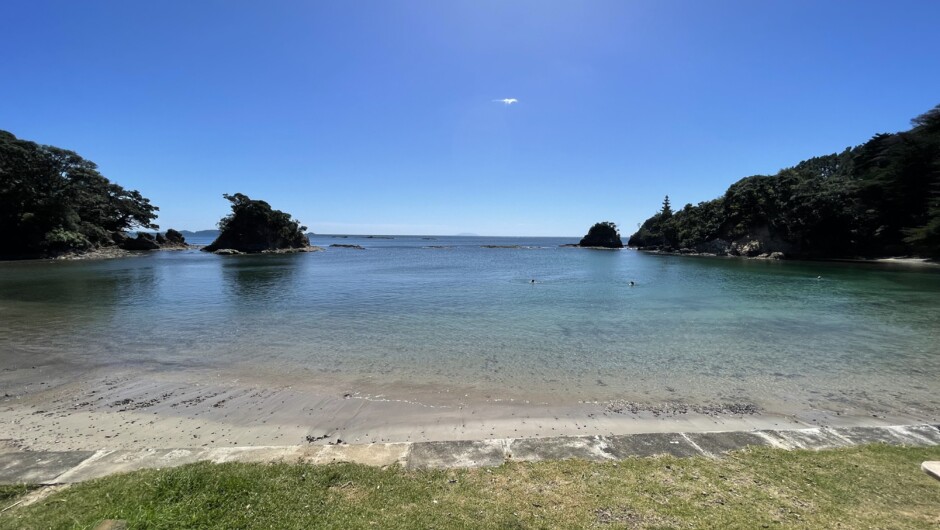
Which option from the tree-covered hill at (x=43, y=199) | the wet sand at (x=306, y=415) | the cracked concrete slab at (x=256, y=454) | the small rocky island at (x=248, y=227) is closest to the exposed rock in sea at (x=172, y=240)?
the small rocky island at (x=248, y=227)

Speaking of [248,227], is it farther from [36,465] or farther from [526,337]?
[36,465]

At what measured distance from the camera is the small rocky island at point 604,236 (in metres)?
125

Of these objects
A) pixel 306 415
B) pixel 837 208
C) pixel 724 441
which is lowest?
pixel 306 415

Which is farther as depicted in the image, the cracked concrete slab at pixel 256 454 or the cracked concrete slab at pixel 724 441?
the cracked concrete slab at pixel 724 441

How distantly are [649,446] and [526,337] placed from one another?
10.0 metres

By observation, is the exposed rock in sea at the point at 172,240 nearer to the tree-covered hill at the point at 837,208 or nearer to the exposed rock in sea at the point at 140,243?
the exposed rock in sea at the point at 140,243

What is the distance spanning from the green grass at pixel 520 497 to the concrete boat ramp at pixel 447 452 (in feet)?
1.41

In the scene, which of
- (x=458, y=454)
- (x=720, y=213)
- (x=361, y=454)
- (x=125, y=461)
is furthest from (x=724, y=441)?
(x=720, y=213)

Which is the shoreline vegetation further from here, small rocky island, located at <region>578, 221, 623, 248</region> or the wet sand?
the wet sand

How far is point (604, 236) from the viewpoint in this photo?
125750 millimetres

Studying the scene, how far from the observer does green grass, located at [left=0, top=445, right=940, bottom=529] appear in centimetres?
402

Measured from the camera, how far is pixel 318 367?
1236 centimetres

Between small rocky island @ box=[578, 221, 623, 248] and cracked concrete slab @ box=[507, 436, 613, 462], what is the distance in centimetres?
Answer: 12512

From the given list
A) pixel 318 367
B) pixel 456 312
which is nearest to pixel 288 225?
pixel 456 312
